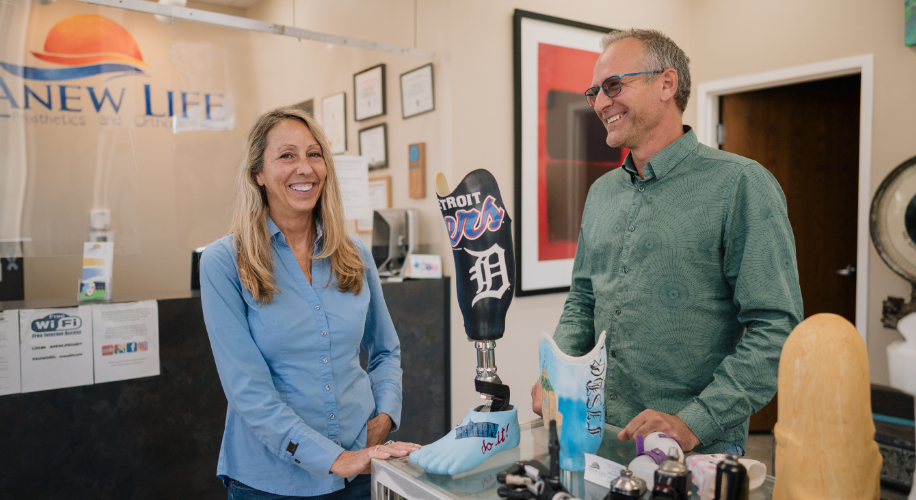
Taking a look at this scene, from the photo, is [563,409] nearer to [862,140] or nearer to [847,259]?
[862,140]

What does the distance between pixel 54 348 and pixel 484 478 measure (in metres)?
1.83

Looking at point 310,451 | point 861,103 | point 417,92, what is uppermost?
point 417,92

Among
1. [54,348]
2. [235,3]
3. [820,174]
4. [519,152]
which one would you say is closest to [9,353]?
[54,348]

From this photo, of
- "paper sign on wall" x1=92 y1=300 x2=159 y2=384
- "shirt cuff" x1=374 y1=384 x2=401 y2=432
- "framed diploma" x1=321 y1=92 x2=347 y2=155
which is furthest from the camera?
"framed diploma" x1=321 y1=92 x2=347 y2=155

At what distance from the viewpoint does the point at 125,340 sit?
2148mm

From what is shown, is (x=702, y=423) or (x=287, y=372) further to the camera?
(x=287, y=372)

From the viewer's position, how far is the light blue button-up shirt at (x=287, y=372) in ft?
3.88

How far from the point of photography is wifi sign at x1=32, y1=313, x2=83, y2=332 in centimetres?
203

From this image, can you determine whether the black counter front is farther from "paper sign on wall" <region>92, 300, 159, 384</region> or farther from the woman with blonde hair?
the woman with blonde hair

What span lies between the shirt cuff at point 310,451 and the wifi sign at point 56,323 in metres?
1.33

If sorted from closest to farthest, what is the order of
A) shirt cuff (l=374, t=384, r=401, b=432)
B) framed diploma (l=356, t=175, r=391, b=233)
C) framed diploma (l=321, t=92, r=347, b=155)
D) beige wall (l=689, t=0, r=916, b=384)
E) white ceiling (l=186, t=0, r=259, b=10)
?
shirt cuff (l=374, t=384, r=401, b=432) < beige wall (l=689, t=0, r=916, b=384) < framed diploma (l=356, t=175, r=391, b=233) < framed diploma (l=321, t=92, r=347, b=155) < white ceiling (l=186, t=0, r=259, b=10)

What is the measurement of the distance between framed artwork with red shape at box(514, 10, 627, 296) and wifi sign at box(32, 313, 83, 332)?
1.89 meters

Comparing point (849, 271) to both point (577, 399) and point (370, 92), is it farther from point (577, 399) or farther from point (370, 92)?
point (577, 399)

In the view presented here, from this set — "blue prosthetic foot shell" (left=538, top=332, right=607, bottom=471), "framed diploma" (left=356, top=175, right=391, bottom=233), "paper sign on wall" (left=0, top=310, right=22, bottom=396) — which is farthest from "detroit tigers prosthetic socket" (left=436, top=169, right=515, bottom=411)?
"framed diploma" (left=356, top=175, right=391, bottom=233)
